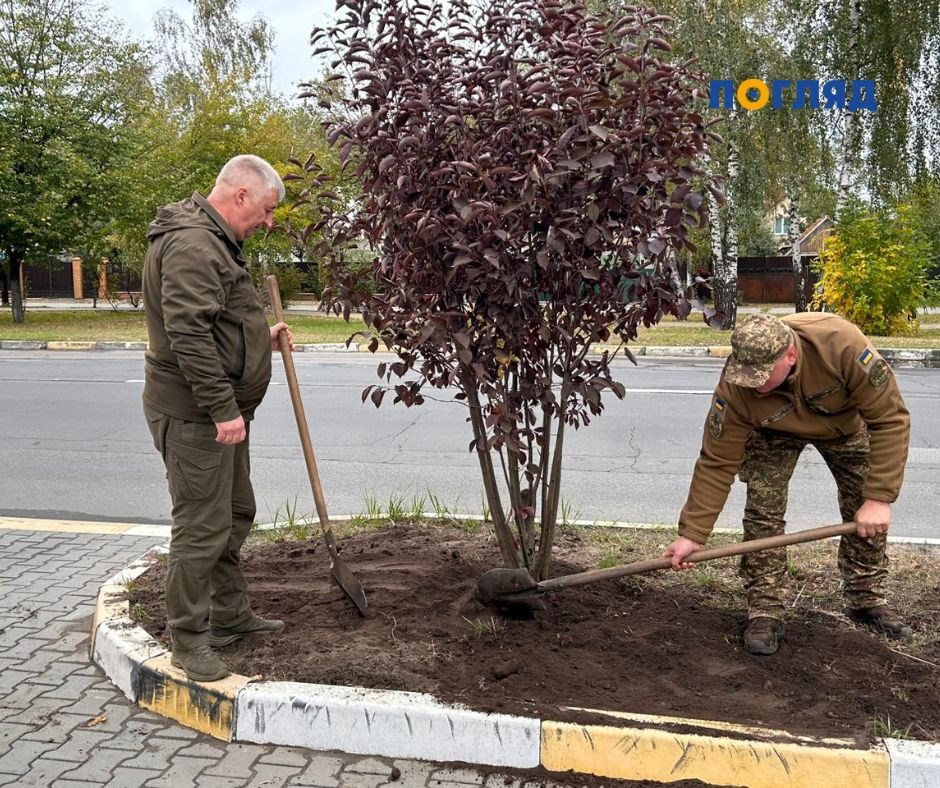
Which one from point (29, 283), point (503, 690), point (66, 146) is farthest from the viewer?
point (29, 283)

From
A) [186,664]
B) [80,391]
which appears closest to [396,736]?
[186,664]

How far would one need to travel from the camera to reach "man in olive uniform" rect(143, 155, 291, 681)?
10.5ft

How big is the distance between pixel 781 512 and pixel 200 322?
251 centimetres

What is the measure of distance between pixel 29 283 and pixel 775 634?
39104mm

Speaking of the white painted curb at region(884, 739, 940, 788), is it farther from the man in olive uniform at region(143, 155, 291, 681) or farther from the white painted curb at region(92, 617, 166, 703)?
the white painted curb at region(92, 617, 166, 703)

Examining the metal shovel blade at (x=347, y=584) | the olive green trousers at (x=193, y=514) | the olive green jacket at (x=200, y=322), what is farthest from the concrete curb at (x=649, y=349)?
the olive green trousers at (x=193, y=514)

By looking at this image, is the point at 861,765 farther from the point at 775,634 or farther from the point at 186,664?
the point at 186,664

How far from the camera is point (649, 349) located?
15805 mm

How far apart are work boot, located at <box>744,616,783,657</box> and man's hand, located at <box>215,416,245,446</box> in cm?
217

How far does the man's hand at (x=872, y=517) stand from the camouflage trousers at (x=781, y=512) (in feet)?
1.06

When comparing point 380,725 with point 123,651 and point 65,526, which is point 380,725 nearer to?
point 123,651

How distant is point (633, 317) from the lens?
12.0ft

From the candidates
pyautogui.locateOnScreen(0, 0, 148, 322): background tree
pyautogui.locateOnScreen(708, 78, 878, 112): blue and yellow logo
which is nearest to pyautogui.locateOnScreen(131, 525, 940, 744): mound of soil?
pyautogui.locateOnScreen(708, 78, 878, 112): blue and yellow logo

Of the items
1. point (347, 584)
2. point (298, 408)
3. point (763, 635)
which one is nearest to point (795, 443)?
point (763, 635)
